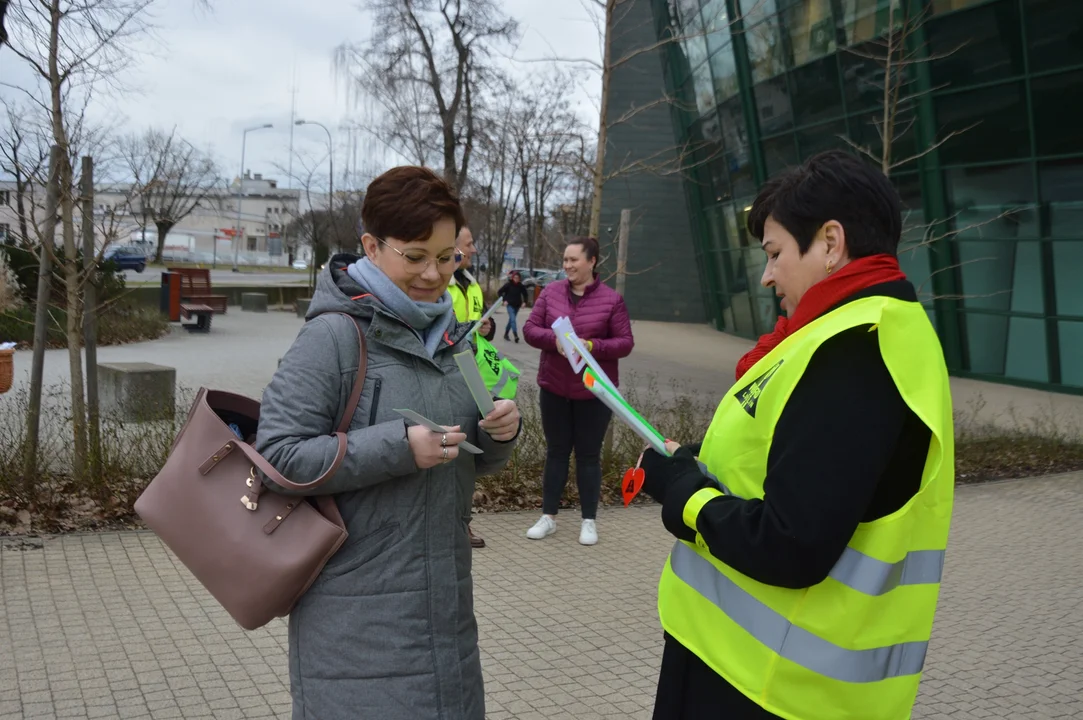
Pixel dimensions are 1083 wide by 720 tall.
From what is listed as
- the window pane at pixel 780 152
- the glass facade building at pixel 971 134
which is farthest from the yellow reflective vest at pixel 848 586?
the window pane at pixel 780 152

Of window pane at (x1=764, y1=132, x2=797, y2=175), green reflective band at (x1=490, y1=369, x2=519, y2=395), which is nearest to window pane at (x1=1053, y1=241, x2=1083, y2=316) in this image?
window pane at (x1=764, y1=132, x2=797, y2=175)

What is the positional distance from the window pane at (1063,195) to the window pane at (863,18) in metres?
3.55

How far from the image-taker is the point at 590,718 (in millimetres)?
4020

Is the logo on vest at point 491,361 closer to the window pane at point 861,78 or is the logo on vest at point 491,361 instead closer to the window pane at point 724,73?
the window pane at point 861,78

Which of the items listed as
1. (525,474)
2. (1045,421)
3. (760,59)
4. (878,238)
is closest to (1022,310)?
(1045,421)

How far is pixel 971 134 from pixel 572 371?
→ 13773mm

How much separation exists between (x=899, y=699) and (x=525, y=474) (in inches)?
234

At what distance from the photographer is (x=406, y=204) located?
91.2 inches

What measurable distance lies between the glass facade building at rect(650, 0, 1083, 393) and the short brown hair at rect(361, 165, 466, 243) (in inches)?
484

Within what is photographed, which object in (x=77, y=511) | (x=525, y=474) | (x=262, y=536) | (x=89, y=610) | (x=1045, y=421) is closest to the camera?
(x=262, y=536)

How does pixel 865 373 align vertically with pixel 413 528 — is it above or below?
above

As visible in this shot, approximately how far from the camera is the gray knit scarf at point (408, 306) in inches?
90.5

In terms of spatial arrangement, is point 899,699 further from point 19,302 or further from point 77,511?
point 19,302

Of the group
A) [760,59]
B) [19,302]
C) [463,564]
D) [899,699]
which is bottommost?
[899,699]
